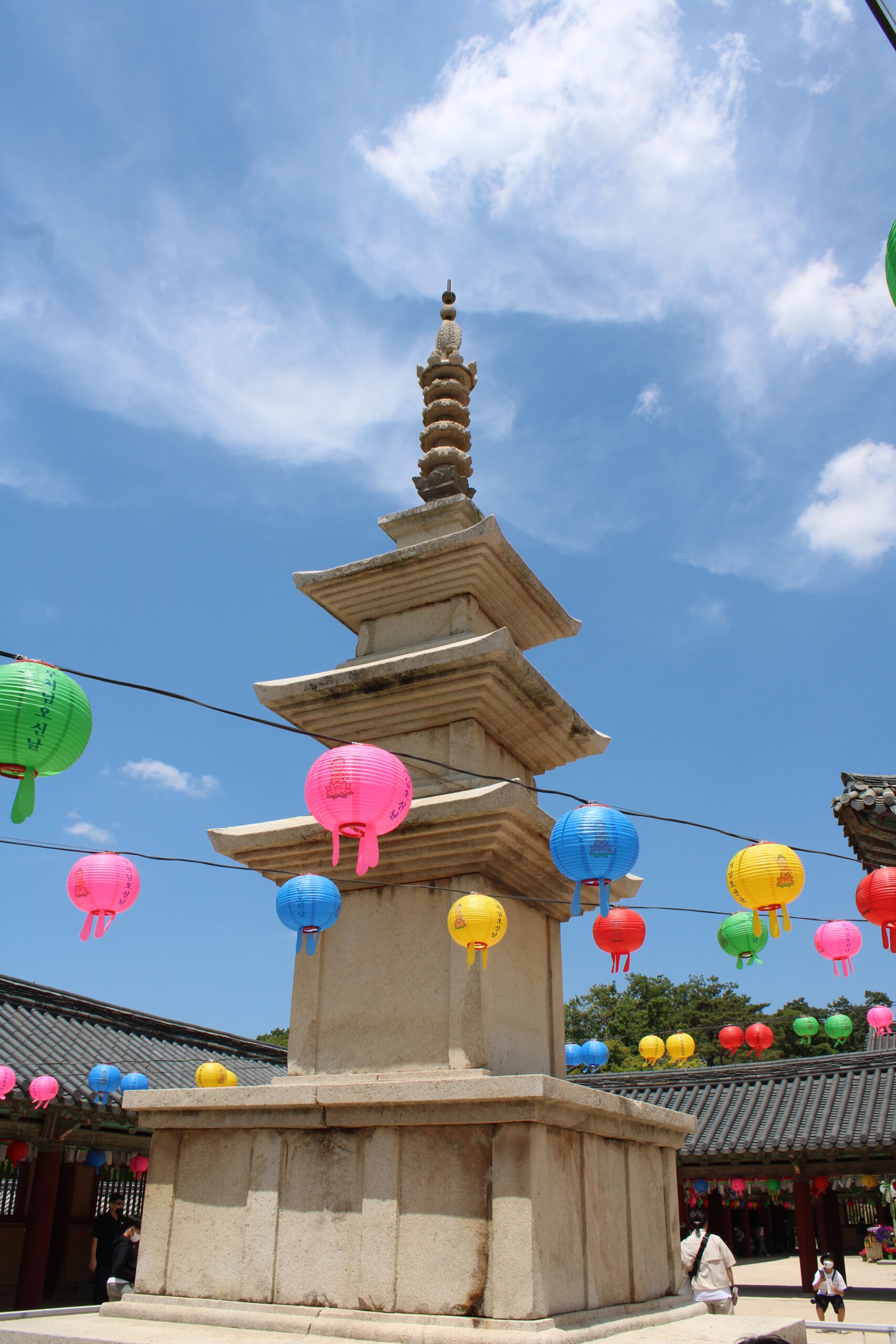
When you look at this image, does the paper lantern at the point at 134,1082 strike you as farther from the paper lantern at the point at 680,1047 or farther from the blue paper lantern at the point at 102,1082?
the paper lantern at the point at 680,1047

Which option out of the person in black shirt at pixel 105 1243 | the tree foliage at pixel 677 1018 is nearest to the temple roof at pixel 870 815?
the person in black shirt at pixel 105 1243

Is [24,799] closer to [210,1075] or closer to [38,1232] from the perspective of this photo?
[210,1075]

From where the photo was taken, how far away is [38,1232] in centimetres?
1523

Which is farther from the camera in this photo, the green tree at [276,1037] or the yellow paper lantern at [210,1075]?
the green tree at [276,1037]

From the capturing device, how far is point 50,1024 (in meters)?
20.2

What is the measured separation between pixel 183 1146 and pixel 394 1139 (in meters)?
1.88

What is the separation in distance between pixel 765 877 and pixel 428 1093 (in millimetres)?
3277

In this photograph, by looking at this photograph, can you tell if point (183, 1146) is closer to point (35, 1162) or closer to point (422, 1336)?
point (422, 1336)

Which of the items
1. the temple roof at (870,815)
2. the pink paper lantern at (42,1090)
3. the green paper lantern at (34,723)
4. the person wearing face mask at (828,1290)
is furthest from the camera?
the person wearing face mask at (828,1290)

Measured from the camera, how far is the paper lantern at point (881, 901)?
8.08m

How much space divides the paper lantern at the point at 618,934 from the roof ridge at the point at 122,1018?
1648cm

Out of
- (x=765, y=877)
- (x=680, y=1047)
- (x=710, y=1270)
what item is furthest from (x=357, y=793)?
(x=680, y=1047)

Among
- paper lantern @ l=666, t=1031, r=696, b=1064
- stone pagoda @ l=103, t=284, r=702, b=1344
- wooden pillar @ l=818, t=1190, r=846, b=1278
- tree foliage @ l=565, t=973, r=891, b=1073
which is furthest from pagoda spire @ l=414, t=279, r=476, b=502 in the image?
tree foliage @ l=565, t=973, r=891, b=1073

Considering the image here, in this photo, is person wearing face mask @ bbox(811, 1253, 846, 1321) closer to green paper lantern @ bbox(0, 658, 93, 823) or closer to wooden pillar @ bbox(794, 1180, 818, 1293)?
wooden pillar @ bbox(794, 1180, 818, 1293)
